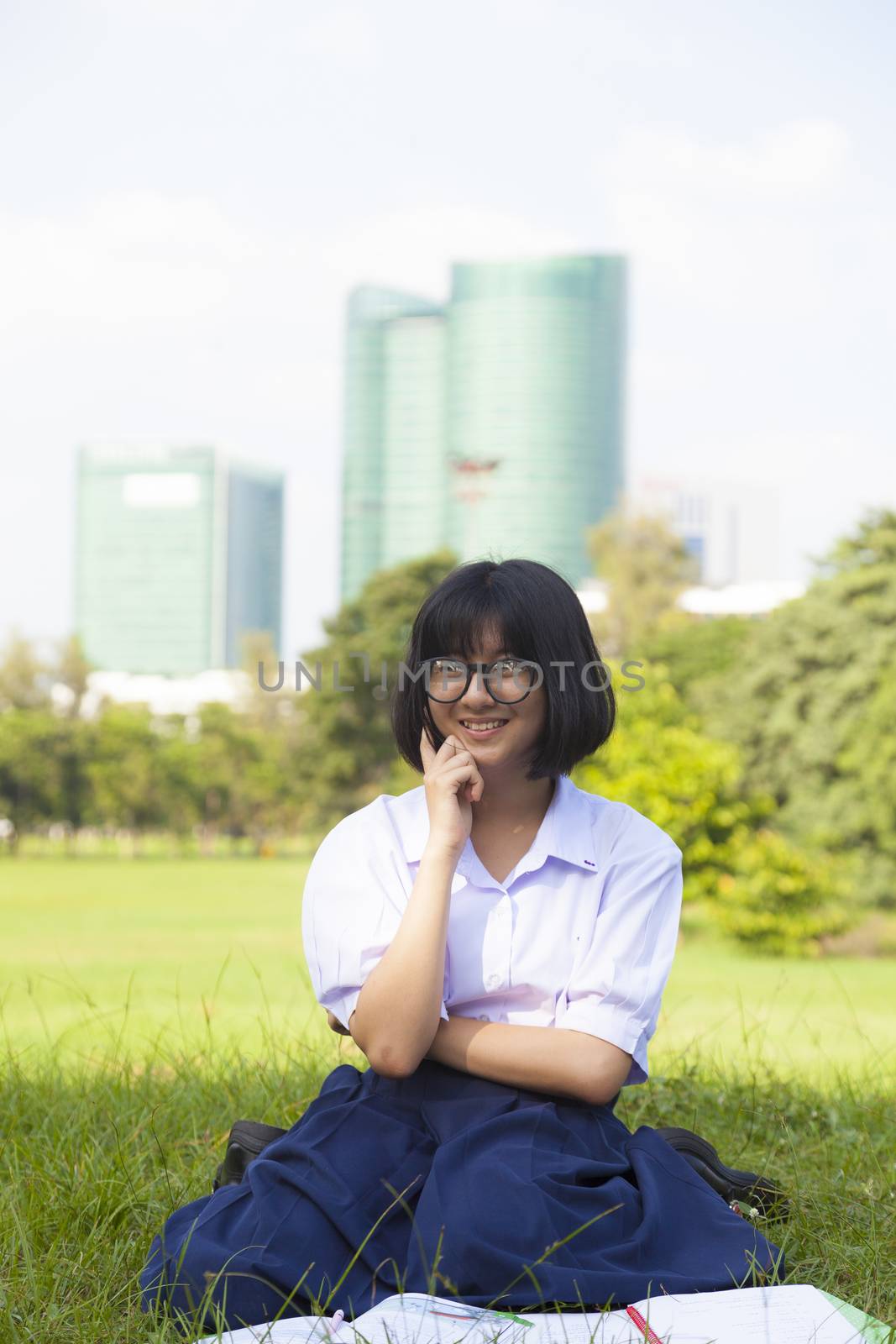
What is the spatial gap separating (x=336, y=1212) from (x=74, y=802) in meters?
29.2

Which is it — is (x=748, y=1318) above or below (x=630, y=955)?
below

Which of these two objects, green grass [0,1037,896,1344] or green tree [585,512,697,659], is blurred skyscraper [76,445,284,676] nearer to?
green tree [585,512,697,659]

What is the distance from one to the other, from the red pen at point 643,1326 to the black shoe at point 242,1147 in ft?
2.56

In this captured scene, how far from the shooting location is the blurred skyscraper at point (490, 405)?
104 meters

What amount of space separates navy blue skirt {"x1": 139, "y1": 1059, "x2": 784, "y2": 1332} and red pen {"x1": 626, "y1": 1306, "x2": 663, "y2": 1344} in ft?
0.11

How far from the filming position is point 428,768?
2.24m

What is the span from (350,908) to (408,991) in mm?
225

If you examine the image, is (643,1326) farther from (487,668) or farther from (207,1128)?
(207,1128)

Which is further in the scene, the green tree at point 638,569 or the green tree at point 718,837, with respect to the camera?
the green tree at point 638,569

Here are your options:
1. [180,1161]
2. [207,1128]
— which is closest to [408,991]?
[180,1161]

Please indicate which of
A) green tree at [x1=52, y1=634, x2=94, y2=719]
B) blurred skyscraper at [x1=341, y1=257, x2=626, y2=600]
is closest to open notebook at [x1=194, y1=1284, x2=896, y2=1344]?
green tree at [x1=52, y1=634, x2=94, y2=719]

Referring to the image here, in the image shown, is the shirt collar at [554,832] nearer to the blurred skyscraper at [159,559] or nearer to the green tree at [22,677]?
the green tree at [22,677]

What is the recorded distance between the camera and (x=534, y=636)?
217 cm

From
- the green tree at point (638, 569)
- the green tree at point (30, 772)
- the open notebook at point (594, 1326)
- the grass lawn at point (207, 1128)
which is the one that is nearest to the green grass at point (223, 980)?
the grass lawn at point (207, 1128)
